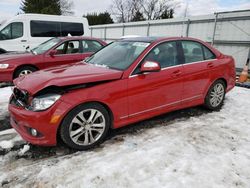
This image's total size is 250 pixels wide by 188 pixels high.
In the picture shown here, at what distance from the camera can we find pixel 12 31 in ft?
32.7

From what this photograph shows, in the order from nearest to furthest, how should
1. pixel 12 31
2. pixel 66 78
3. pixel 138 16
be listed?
pixel 66 78 → pixel 12 31 → pixel 138 16

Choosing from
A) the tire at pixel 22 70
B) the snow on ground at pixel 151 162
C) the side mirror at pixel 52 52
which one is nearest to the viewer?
the snow on ground at pixel 151 162

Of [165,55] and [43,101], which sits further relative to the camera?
[165,55]

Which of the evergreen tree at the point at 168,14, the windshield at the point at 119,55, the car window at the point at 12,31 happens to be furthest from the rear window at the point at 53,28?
the evergreen tree at the point at 168,14

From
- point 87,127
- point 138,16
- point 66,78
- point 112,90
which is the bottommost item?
point 87,127

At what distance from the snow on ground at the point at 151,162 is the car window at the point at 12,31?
834 centimetres

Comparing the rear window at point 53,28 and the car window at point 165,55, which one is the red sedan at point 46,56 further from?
the car window at point 165,55

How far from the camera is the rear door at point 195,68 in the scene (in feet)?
13.6

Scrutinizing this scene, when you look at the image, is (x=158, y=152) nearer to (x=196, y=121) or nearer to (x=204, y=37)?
(x=196, y=121)

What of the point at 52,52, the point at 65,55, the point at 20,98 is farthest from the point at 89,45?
the point at 20,98

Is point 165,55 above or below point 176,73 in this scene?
above

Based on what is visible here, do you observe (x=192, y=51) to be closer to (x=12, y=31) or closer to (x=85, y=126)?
(x=85, y=126)

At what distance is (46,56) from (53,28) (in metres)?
4.84

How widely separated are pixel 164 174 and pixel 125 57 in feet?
6.46
